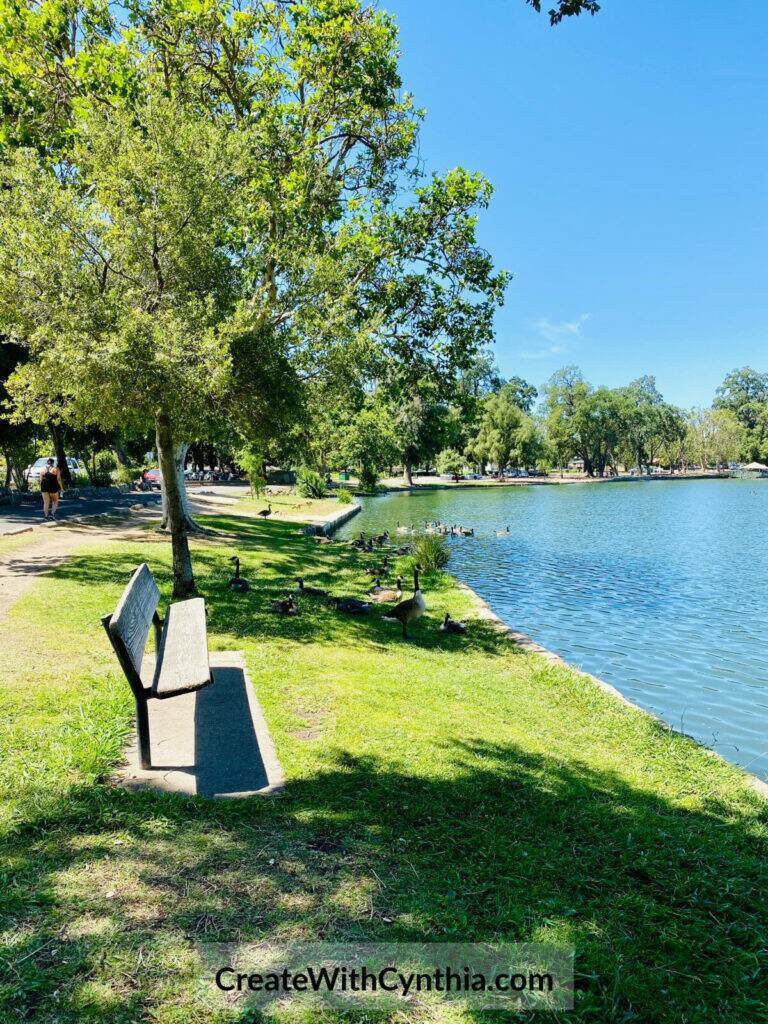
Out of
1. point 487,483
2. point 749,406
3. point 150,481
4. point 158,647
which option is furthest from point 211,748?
point 749,406

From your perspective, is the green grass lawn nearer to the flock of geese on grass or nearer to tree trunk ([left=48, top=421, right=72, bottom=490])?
the flock of geese on grass

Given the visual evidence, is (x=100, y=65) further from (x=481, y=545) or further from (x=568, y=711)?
(x=481, y=545)

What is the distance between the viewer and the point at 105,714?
549 centimetres

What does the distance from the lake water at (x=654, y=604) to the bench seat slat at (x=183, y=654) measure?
629 cm

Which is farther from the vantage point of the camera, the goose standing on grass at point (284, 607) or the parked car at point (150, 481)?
the parked car at point (150, 481)

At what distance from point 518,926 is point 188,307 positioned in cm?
867

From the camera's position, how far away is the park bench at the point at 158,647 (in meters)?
4.53

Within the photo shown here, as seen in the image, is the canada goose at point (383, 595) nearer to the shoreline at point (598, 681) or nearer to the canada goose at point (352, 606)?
the canada goose at point (352, 606)

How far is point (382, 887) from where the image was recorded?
3426mm

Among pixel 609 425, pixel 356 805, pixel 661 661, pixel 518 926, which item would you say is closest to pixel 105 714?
pixel 356 805

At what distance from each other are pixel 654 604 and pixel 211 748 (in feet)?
44.1

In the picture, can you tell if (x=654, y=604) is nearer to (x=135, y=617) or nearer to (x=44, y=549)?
(x=135, y=617)

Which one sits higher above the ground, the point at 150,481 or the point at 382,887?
the point at 150,481

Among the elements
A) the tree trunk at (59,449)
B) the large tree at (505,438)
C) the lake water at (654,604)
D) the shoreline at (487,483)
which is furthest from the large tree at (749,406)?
the tree trunk at (59,449)
